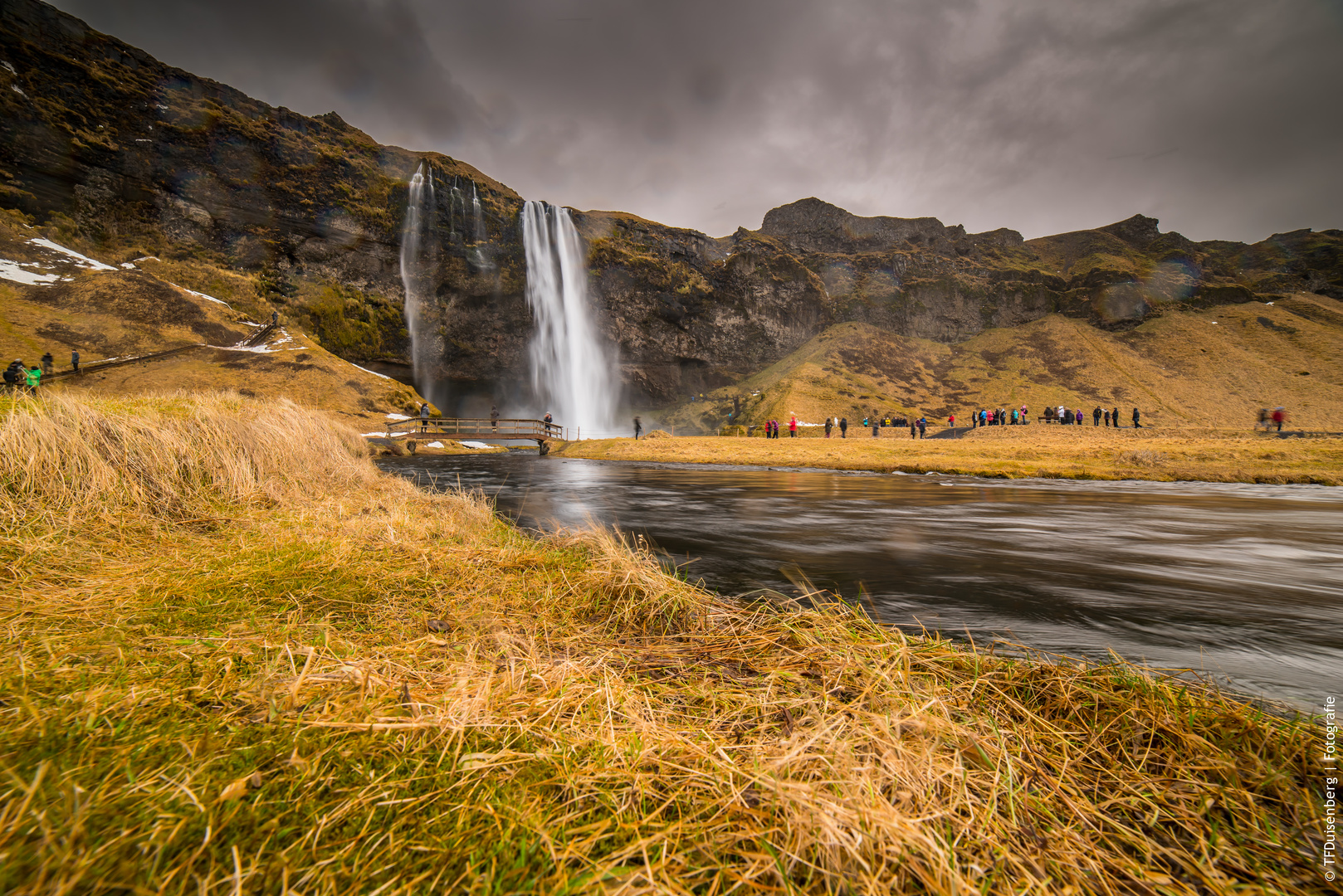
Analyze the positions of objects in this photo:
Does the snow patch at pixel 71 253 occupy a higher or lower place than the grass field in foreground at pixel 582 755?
higher

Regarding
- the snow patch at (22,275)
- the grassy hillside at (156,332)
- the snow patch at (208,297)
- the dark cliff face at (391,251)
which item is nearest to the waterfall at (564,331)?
the dark cliff face at (391,251)

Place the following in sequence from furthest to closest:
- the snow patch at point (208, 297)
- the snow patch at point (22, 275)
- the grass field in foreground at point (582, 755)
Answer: the snow patch at point (208, 297)
the snow patch at point (22, 275)
the grass field in foreground at point (582, 755)

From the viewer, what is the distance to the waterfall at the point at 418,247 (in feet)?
187

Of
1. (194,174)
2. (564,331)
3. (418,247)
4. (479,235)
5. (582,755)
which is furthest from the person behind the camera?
(564,331)

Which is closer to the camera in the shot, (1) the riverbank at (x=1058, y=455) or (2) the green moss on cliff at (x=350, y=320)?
(1) the riverbank at (x=1058, y=455)

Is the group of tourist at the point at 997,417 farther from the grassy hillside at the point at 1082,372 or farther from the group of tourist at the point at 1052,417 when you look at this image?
the grassy hillside at the point at 1082,372

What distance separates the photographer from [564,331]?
66.2m

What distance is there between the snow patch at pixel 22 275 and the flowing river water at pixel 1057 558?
174 ft

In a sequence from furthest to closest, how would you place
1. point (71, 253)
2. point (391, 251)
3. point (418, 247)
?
point (418, 247) → point (391, 251) → point (71, 253)

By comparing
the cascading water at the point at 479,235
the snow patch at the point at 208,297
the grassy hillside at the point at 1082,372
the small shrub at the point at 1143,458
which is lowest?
the small shrub at the point at 1143,458

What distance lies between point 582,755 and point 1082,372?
3737 inches

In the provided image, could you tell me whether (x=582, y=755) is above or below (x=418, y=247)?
below

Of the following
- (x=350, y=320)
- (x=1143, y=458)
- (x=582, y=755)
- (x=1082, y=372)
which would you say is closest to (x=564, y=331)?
(x=350, y=320)

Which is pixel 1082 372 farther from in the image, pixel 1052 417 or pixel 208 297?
pixel 208 297
